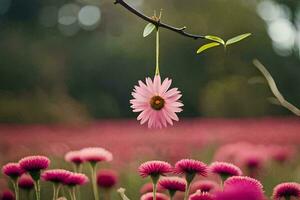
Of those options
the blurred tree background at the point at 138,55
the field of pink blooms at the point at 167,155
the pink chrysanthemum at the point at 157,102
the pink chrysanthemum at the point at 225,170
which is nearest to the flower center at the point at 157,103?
the pink chrysanthemum at the point at 157,102

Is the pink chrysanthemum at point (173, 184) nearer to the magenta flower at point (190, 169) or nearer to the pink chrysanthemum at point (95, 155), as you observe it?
the magenta flower at point (190, 169)

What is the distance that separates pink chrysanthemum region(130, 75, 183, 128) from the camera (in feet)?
1.74

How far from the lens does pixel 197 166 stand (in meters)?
0.58

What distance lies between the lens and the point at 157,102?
543 mm

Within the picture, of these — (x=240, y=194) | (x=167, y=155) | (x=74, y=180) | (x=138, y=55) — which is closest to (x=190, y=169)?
(x=74, y=180)

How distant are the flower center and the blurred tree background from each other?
22.2 ft

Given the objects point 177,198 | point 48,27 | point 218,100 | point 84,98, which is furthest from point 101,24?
point 177,198

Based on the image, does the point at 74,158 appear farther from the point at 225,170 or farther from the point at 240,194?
the point at 240,194

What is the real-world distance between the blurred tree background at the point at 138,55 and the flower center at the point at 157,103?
6.76 metres

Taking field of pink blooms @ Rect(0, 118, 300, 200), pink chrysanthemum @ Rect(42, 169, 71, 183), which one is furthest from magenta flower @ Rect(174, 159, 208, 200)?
field of pink blooms @ Rect(0, 118, 300, 200)

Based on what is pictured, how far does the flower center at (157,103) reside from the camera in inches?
21.1

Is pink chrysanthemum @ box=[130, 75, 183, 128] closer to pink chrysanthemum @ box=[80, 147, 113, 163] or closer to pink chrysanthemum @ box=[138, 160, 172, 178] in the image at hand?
pink chrysanthemum @ box=[138, 160, 172, 178]

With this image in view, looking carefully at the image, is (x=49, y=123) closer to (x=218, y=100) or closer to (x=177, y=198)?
(x=218, y=100)

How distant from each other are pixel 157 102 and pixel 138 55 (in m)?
8.34
